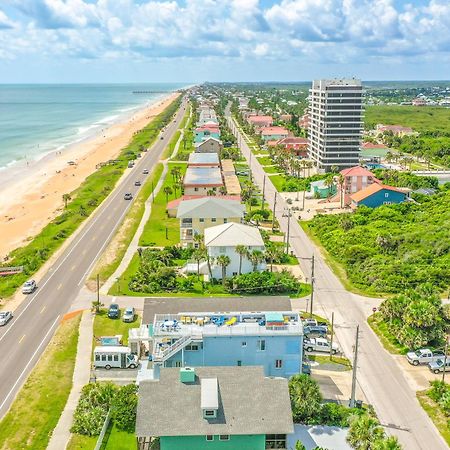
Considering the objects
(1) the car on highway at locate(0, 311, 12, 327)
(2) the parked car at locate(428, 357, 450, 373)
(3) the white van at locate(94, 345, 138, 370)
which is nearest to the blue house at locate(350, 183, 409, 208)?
(2) the parked car at locate(428, 357, 450, 373)

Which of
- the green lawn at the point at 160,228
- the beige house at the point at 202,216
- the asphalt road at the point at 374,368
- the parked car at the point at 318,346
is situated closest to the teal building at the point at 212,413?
the asphalt road at the point at 374,368

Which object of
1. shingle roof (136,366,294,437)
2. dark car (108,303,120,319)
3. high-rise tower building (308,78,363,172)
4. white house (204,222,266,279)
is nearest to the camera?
shingle roof (136,366,294,437)

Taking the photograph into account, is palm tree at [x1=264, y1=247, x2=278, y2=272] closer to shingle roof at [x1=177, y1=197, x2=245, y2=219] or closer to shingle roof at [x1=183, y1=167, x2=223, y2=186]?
shingle roof at [x1=177, y1=197, x2=245, y2=219]

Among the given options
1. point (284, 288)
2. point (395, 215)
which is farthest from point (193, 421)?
point (395, 215)

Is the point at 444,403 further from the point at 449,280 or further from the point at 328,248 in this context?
the point at 328,248

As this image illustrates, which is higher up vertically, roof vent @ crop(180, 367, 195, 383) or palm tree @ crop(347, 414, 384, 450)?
roof vent @ crop(180, 367, 195, 383)

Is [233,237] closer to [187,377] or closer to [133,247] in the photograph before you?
[133,247]

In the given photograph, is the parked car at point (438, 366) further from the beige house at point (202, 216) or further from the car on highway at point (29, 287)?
the car on highway at point (29, 287)
